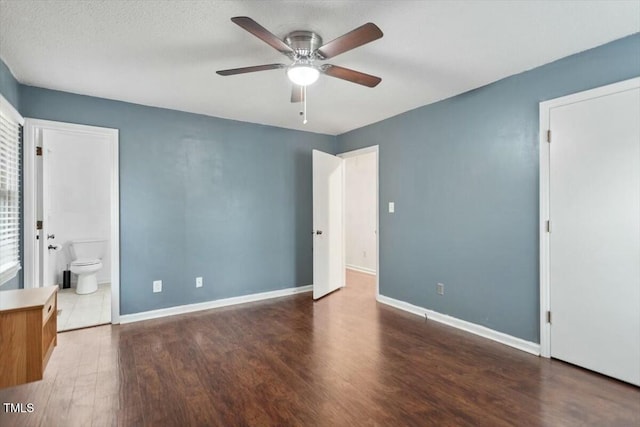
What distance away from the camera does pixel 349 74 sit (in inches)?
88.5

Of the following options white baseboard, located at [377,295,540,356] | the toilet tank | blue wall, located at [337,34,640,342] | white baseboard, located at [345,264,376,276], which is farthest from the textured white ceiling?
white baseboard, located at [345,264,376,276]

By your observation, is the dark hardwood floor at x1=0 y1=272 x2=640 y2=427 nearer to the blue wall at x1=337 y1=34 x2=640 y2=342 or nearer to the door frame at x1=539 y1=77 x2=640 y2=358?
the door frame at x1=539 y1=77 x2=640 y2=358

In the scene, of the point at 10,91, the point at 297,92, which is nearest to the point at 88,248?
the point at 10,91

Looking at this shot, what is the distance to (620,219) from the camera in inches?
89.3

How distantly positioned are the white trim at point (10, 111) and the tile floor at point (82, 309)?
2037 millimetres

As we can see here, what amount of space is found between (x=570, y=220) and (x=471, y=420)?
1685 millimetres

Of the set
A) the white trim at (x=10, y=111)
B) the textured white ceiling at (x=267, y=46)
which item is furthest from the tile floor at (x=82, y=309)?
the textured white ceiling at (x=267, y=46)

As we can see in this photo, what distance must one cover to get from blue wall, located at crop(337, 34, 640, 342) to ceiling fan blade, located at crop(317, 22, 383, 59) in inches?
71.3

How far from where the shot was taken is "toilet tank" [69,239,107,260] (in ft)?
16.8

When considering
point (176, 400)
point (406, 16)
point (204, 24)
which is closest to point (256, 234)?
point (176, 400)

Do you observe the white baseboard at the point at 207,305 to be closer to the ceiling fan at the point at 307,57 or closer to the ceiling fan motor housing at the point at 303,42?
the ceiling fan at the point at 307,57

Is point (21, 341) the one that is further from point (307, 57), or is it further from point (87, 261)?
point (87, 261)

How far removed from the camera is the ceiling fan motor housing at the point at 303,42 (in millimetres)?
2117

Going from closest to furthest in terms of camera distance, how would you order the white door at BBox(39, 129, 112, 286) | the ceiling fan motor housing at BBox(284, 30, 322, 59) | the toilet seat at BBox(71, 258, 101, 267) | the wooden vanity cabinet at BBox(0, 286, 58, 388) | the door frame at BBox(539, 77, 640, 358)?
1. the wooden vanity cabinet at BBox(0, 286, 58, 388)
2. the ceiling fan motor housing at BBox(284, 30, 322, 59)
3. the door frame at BBox(539, 77, 640, 358)
4. the toilet seat at BBox(71, 258, 101, 267)
5. the white door at BBox(39, 129, 112, 286)
